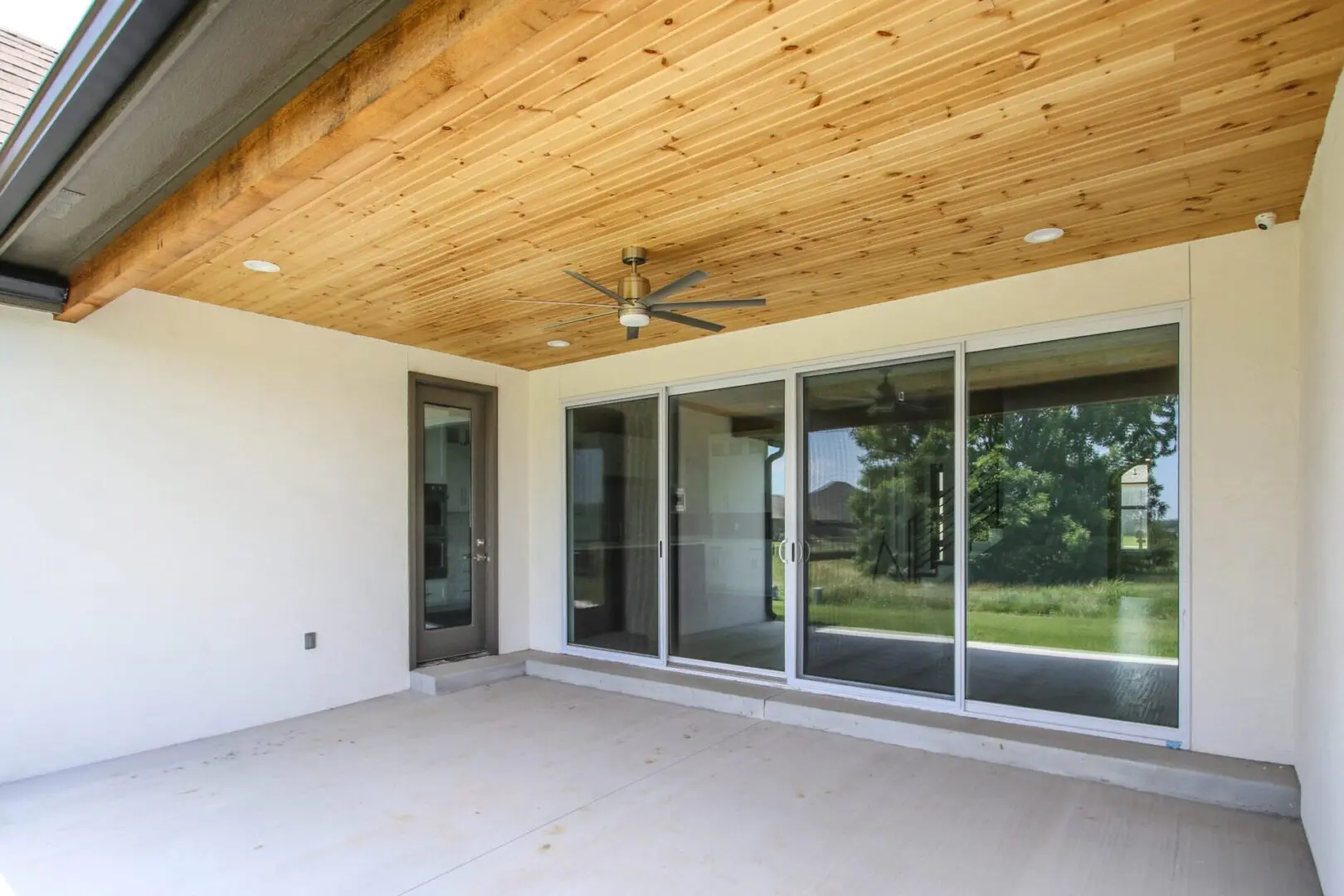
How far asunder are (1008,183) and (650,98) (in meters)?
1.63

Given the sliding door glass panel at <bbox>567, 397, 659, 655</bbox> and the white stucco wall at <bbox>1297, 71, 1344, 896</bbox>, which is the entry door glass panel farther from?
the white stucco wall at <bbox>1297, 71, 1344, 896</bbox>

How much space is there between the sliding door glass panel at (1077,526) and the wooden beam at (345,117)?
342 cm

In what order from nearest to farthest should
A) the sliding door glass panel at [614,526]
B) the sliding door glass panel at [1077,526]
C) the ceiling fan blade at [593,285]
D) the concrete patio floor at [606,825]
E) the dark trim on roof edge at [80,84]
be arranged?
the dark trim on roof edge at [80,84] < the concrete patio floor at [606,825] < the ceiling fan blade at [593,285] < the sliding door glass panel at [1077,526] < the sliding door glass panel at [614,526]

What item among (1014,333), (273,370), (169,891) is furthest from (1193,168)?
(273,370)

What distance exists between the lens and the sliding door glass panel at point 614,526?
600 centimetres

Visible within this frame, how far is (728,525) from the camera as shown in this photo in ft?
18.2

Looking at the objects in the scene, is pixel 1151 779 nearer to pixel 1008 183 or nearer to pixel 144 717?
pixel 1008 183

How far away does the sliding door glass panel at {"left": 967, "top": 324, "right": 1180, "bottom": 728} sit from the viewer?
3814 millimetres

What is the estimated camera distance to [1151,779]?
349 centimetres

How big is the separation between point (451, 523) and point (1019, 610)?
436cm

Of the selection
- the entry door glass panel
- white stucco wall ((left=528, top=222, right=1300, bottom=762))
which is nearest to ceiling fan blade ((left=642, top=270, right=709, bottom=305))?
white stucco wall ((left=528, top=222, right=1300, bottom=762))

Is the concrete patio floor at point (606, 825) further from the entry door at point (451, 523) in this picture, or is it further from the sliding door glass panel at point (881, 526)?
the entry door at point (451, 523)

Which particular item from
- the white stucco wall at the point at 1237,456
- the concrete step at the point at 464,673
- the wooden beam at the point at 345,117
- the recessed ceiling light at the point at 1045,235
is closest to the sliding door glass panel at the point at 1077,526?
the white stucco wall at the point at 1237,456

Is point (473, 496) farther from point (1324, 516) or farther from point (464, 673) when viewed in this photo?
point (1324, 516)
